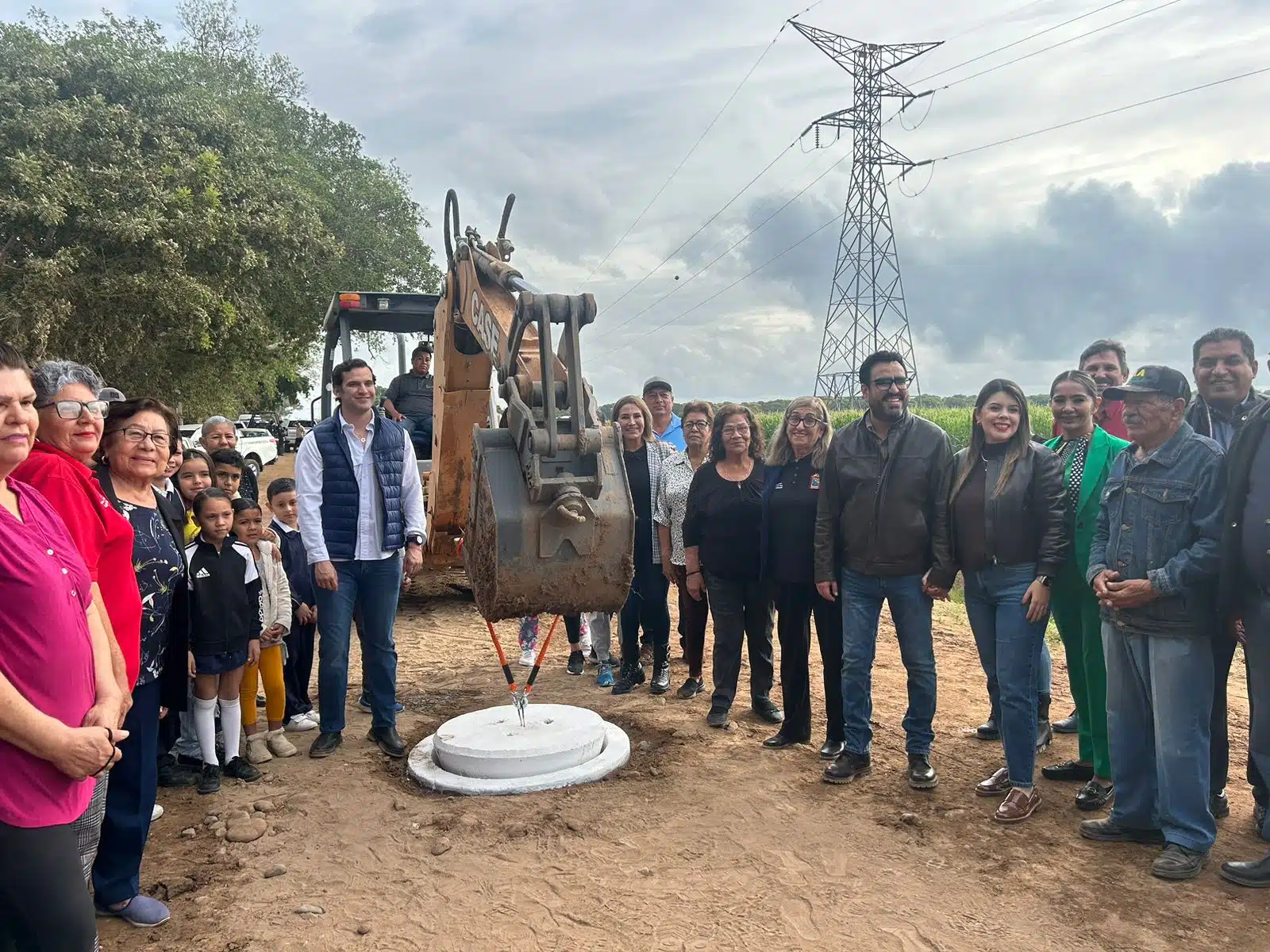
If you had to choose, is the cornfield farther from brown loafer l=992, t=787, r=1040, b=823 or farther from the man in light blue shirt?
brown loafer l=992, t=787, r=1040, b=823

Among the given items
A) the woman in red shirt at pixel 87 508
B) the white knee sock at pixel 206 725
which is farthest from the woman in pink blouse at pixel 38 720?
the white knee sock at pixel 206 725

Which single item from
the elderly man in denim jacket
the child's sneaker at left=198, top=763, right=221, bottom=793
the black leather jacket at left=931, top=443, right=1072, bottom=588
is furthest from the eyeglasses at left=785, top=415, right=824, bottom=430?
the child's sneaker at left=198, top=763, right=221, bottom=793

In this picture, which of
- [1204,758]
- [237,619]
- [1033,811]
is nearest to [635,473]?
[237,619]

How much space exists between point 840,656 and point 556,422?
2480 millimetres

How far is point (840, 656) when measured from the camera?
5.23m

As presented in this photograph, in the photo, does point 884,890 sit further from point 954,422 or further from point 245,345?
point 954,422

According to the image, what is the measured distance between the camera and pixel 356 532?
16.8 feet

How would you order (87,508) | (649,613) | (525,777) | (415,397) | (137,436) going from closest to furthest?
(87,508)
(137,436)
(525,777)
(649,613)
(415,397)

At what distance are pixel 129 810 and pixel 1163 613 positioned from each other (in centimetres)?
411

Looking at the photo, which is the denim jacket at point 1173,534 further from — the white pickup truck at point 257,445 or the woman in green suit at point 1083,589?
the white pickup truck at point 257,445

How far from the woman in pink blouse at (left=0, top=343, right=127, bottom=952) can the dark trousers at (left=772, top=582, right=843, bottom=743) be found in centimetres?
369

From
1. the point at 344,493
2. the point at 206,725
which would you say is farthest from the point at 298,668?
the point at 344,493

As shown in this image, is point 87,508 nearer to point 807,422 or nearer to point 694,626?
point 807,422

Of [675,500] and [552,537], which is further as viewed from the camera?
[675,500]
